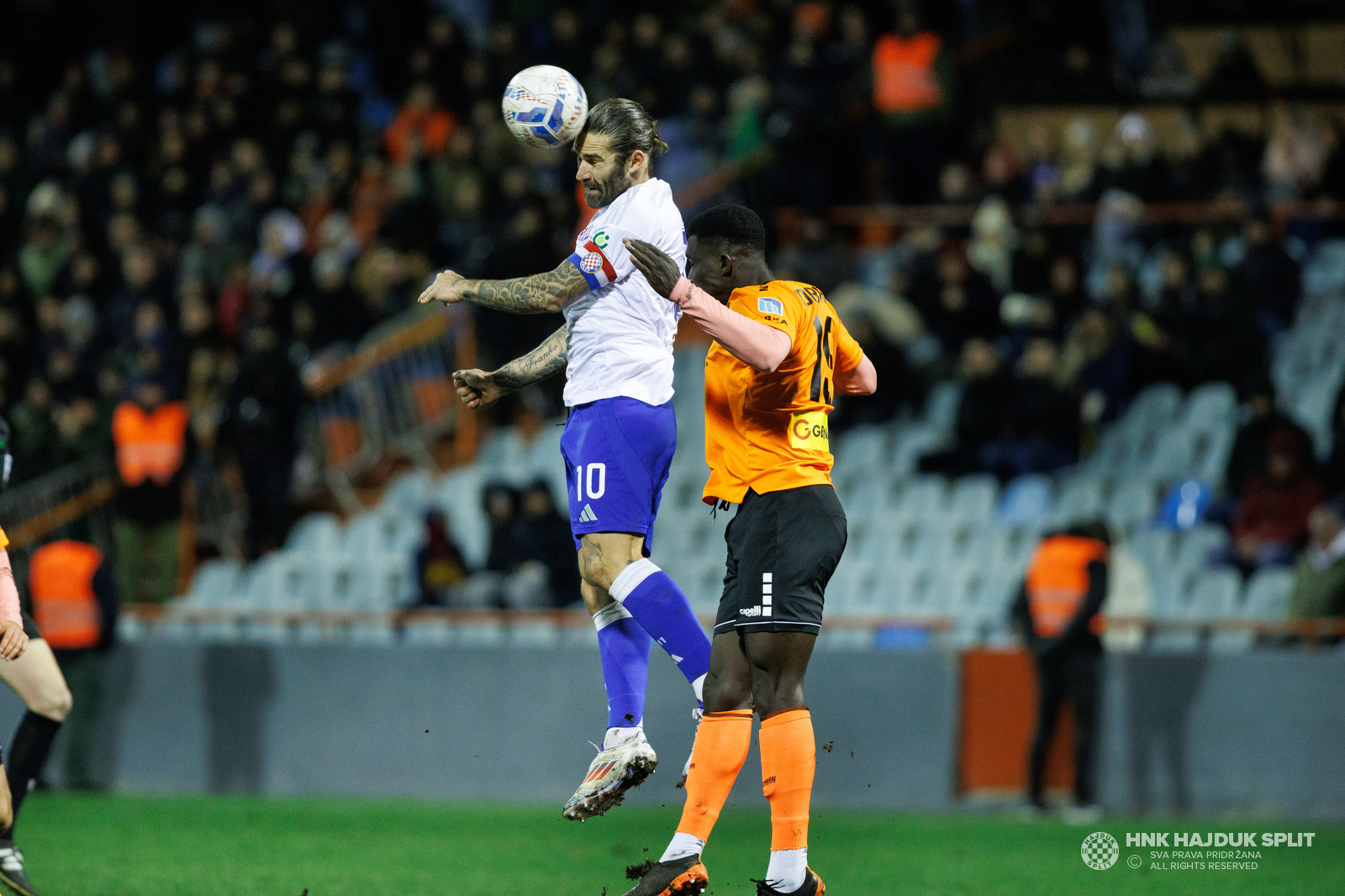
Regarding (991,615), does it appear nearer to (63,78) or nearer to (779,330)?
(779,330)

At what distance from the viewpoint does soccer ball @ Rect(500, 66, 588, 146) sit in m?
6.56

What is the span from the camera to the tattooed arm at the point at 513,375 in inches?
260

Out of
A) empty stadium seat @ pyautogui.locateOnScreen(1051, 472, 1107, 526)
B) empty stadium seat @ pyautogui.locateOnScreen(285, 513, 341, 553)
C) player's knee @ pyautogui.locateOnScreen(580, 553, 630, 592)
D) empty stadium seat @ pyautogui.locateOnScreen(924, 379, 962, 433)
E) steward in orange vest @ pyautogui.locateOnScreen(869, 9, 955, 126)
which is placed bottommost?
empty stadium seat @ pyautogui.locateOnScreen(285, 513, 341, 553)

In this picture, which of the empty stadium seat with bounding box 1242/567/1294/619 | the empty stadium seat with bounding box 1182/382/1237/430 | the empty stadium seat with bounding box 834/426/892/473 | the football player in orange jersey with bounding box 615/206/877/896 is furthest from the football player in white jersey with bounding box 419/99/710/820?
the empty stadium seat with bounding box 1182/382/1237/430

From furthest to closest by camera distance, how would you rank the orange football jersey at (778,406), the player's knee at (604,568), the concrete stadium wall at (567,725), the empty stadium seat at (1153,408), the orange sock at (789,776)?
the empty stadium seat at (1153,408) → the concrete stadium wall at (567,725) → the player's knee at (604,568) → the orange football jersey at (778,406) → the orange sock at (789,776)

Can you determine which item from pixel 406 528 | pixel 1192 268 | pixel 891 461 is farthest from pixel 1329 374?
pixel 406 528

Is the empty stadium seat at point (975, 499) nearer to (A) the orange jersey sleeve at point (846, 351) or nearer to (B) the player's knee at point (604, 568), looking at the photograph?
(A) the orange jersey sleeve at point (846, 351)

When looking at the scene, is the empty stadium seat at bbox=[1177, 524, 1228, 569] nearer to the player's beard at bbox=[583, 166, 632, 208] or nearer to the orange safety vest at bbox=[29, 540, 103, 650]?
the player's beard at bbox=[583, 166, 632, 208]

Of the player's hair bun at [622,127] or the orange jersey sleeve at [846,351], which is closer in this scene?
the orange jersey sleeve at [846,351]

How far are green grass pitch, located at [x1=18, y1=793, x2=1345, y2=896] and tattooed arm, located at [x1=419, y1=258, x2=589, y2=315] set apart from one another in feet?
8.73

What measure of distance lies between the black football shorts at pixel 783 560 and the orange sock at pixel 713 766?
1.09 feet

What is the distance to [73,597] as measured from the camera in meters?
12.2

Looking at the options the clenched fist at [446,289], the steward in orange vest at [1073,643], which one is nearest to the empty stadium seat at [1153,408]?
the steward in orange vest at [1073,643]

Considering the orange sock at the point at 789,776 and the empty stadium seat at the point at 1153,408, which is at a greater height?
the empty stadium seat at the point at 1153,408
